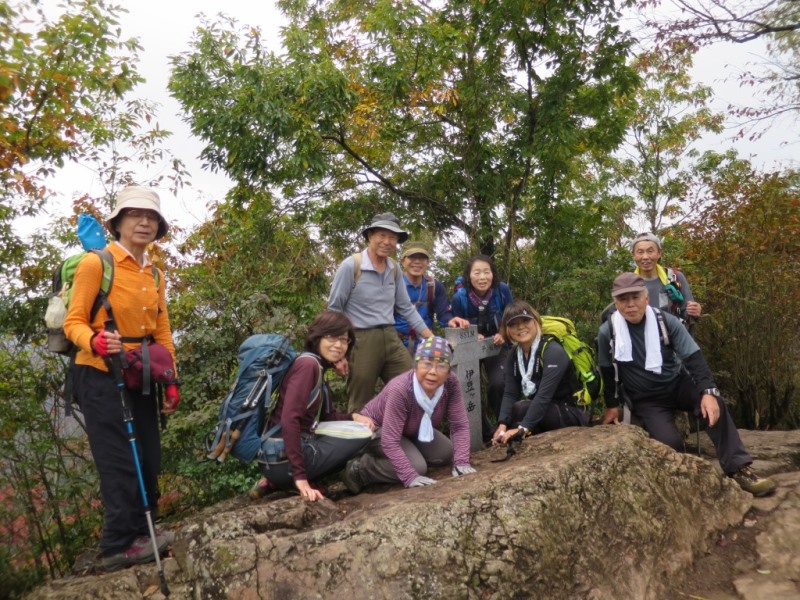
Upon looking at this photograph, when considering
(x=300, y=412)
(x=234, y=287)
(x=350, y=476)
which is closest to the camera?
(x=300, y=412)

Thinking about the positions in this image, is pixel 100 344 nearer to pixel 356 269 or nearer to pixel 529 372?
pixel 356 269

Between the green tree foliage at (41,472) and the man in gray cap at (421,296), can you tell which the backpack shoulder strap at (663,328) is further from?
the green tree foliage at (41,472)

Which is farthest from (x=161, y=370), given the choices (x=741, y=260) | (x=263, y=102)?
(x=741, y=260)

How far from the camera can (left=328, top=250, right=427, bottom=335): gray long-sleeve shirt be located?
4.57 metres

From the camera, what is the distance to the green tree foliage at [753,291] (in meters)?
7.21

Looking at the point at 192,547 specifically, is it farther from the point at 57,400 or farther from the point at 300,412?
the point at 57,400

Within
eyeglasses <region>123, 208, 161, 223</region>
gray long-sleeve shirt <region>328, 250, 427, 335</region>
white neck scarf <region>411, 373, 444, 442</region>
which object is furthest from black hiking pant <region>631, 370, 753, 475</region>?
eyeglasses <region>123, 208, 161, 223</region>

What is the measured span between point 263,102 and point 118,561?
4883 millimetres

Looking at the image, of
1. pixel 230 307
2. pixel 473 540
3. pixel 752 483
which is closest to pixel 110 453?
pixel 473 540

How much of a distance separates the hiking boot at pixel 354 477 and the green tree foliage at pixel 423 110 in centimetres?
390

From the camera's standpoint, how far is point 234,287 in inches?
256

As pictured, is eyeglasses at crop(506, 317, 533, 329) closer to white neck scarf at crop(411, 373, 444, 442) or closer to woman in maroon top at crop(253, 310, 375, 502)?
white neck scarf at crop(411, 373, 444, 442)

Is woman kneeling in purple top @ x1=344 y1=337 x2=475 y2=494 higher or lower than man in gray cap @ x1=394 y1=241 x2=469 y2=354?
lower

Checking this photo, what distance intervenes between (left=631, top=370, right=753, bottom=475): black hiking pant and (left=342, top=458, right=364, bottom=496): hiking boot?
85.8 inches
